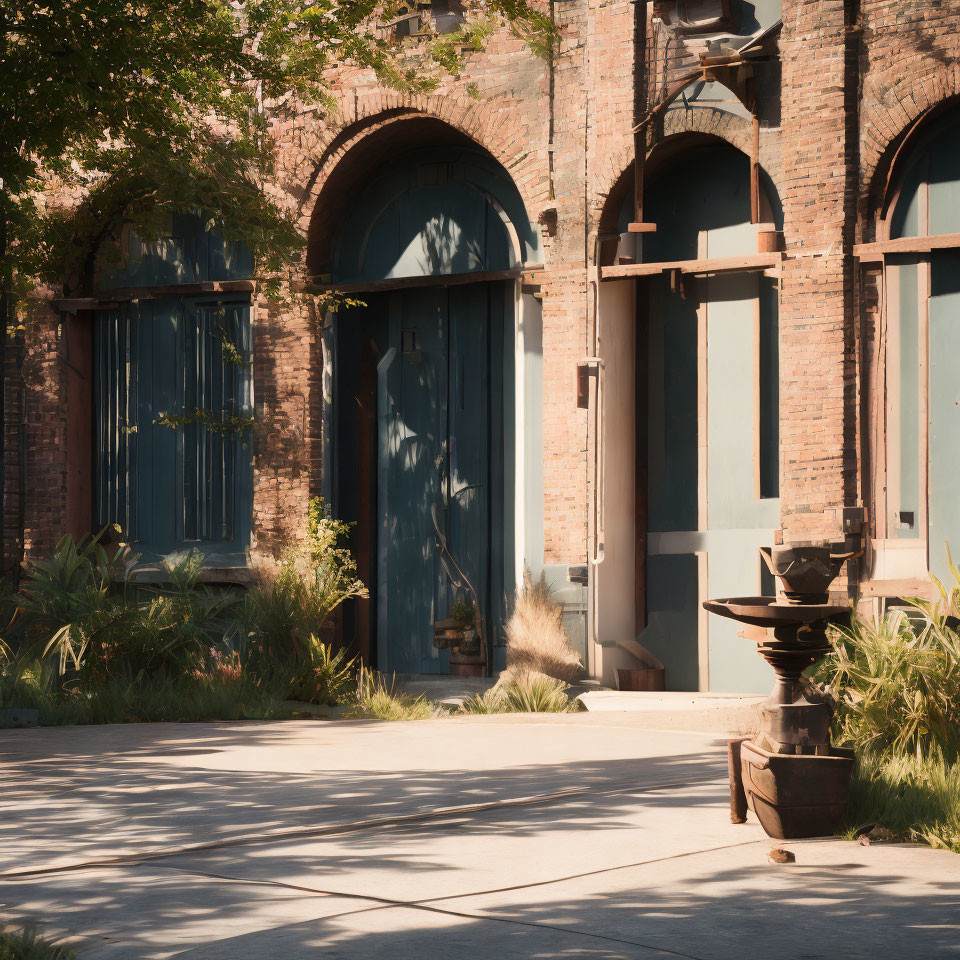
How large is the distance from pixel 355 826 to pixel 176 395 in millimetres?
10891

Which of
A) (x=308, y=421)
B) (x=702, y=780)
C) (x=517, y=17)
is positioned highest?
(x=517, y=17)

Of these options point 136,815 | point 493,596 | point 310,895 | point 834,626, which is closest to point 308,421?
point 493,596

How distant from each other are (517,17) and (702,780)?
29.5 feet

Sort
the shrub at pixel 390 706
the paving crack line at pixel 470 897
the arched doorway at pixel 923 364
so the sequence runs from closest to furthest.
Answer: the paving crack line at pixel 470 897 < the shrub at pixel 390 706 < the arched doorway at pixel 923 364

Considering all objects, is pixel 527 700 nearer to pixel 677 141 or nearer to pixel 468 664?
pixel 468 664

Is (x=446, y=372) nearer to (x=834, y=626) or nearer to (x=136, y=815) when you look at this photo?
(x=834, y=626)

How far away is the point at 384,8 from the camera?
15.2 metres

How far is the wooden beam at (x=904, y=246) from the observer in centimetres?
1261

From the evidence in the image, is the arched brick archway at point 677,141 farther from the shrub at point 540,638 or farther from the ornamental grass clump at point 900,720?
the ornamental grass clump at point 900,720

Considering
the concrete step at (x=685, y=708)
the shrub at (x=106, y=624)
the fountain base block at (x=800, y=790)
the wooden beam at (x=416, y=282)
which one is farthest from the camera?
the wooden beam at (x=416, y=282)

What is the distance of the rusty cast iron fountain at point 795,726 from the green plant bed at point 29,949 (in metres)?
3.17

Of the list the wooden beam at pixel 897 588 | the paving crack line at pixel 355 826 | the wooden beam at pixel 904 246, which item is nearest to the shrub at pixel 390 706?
the wooden beam at pixel 897 588

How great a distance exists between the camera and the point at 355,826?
22.1 feet

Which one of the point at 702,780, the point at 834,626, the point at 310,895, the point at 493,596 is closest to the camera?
the point at 310,895
